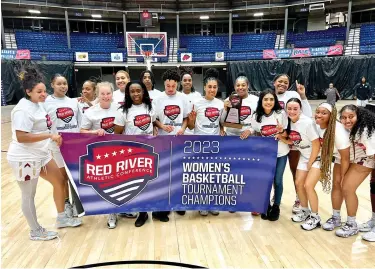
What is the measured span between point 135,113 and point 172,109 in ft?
1.43

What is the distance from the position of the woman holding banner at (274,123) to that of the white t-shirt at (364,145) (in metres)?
0.62

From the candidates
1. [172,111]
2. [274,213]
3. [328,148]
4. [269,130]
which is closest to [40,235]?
[172,111]

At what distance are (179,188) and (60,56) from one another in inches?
628

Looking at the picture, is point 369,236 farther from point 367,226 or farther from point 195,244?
point 195,244

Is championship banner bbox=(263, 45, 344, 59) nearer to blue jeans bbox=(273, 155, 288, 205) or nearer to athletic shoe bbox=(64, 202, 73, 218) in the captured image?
blue jeans bbox=(273, 155, 288, 205)

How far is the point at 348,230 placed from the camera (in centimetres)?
257

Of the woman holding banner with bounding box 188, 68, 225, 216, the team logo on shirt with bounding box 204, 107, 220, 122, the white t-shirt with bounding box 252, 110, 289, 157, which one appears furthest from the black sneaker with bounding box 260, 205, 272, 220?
the team logo on shirt with bounding box 204, 107, 220, 122

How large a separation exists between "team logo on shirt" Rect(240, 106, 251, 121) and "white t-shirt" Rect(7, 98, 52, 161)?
191 cm

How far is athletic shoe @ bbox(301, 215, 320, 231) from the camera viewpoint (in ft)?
8.83

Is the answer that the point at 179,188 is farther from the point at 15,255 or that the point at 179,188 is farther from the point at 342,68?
the point at 342,68

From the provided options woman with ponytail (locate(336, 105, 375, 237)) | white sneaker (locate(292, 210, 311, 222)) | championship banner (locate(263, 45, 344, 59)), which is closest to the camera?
woman with ponytail (locate(336, 105, 375, 237))

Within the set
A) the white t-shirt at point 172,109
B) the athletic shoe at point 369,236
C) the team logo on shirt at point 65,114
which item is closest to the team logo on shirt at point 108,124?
the team logo on shirt at point 65,114

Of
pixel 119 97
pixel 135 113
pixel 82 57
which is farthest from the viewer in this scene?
pixel 82 57

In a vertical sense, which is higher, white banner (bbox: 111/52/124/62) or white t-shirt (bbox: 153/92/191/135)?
white banner (bbox: 111/52/124/62)
